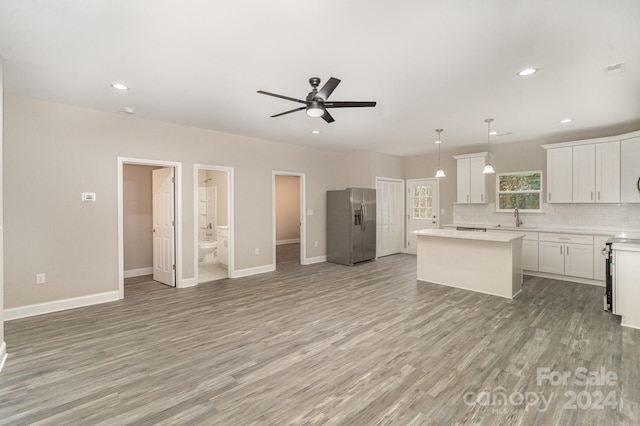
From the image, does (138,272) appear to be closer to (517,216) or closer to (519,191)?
(517,216)

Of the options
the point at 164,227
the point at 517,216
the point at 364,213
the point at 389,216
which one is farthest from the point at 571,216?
the point at 164,227

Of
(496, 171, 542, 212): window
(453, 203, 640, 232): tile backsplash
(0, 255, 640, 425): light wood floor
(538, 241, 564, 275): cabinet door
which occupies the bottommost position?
(0, 255, 640, 425): light wood floor

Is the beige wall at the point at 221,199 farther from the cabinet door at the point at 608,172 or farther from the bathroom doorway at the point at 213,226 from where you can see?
the cabinet door at the point at 608,172

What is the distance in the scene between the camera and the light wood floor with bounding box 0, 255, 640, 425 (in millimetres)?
2014

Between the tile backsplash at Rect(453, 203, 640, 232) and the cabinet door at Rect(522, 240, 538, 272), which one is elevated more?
the tile backsplash at Rect(453, 203, 640, 232)

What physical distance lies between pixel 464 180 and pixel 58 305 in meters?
7.79

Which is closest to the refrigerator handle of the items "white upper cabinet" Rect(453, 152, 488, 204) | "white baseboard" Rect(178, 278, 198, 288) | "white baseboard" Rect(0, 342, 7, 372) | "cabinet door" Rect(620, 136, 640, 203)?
"white upper cabinet" Rect(453, 152, 488, 204)

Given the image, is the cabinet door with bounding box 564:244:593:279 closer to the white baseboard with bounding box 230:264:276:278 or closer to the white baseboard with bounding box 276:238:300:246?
the white baseboard with bounding box 230:264:276:278

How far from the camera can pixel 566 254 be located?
5.32 meters

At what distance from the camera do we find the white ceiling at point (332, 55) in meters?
2.08

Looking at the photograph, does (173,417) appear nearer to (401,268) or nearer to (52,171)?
(52,171)

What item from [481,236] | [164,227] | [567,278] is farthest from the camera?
[567,278]

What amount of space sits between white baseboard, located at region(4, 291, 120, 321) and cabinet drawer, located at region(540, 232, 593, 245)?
24.3 ft

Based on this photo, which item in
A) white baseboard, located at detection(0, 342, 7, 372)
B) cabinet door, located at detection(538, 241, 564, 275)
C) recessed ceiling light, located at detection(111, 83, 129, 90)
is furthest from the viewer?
cabinet door, located at detection(538, 241, 564, 275)
